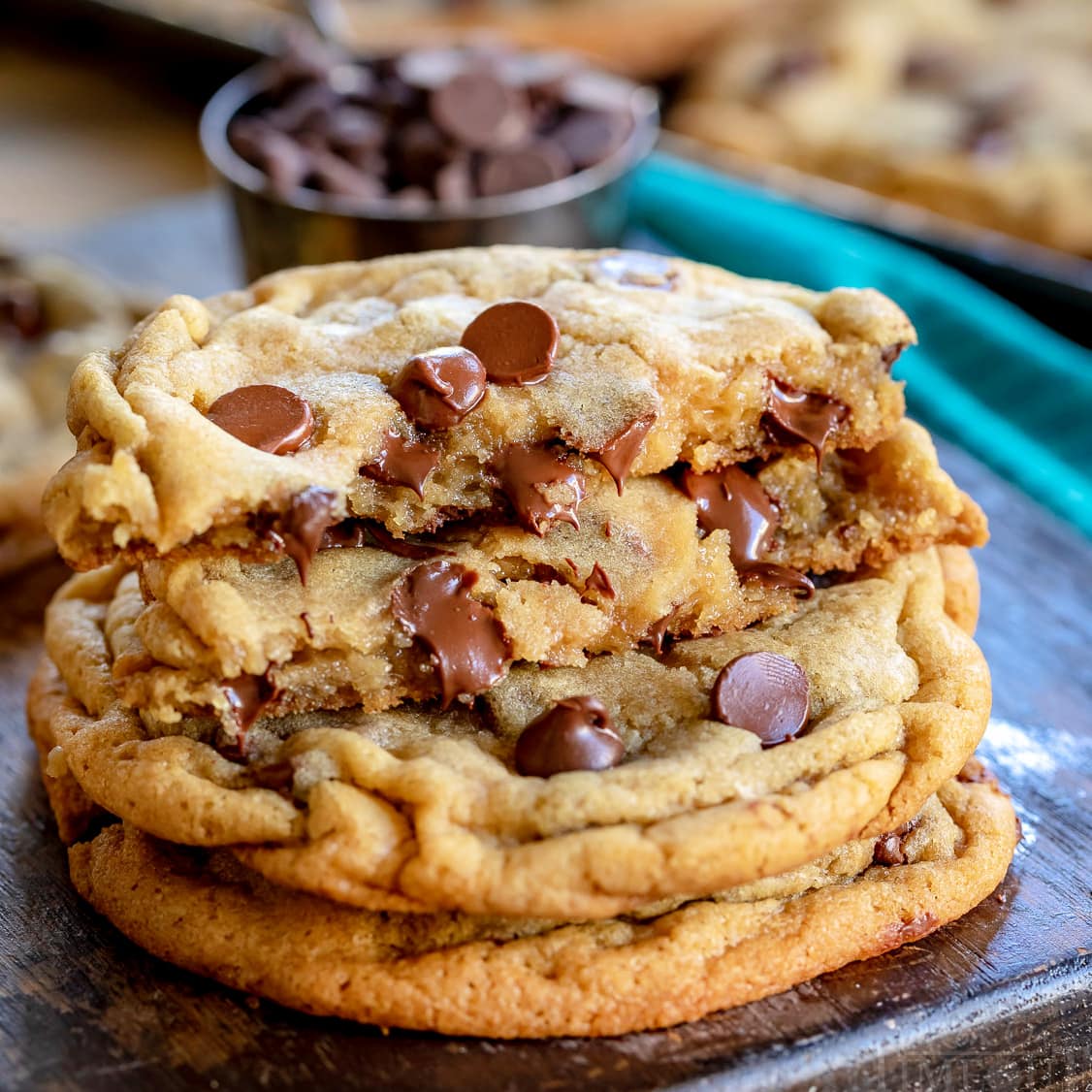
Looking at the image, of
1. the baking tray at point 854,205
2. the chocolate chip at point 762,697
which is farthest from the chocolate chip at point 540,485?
the baking tray at point 854,205

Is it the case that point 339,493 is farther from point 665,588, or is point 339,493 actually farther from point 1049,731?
point 1049,731

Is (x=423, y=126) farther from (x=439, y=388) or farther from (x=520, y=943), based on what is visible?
(x=520, y=943)

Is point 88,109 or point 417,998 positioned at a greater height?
point 417,998

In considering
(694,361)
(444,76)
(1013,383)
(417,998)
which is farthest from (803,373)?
(444,76)

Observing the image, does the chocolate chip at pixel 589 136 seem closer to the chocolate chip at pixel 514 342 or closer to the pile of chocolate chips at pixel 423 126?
the pile of chocolate chips at pixel 423 126

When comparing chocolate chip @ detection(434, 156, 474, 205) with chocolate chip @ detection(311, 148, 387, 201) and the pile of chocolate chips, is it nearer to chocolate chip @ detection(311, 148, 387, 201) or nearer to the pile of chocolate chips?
the pile of chocolate chips

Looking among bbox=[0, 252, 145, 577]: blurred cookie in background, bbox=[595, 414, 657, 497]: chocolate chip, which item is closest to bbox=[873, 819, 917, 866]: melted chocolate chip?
bbox=[595, 414, 657, 497]: chocolate chip
